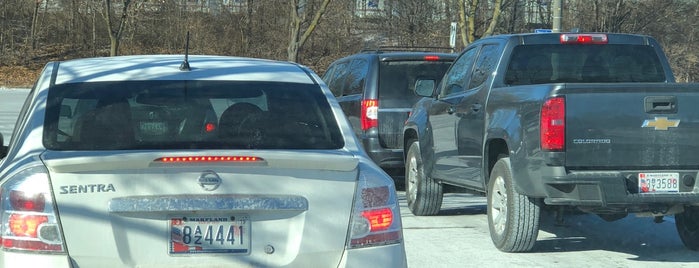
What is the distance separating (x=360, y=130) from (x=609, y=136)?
523 cm

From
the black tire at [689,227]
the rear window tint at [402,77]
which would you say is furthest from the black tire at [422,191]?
the black tire at [689,227]

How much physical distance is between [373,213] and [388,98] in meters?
7.66

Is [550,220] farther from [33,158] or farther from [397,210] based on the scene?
[33,158]

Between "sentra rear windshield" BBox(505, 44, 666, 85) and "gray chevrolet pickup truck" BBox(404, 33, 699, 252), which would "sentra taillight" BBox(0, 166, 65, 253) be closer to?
"gray chevrolet pickup truck" BBox(404, 33, 699, 252)

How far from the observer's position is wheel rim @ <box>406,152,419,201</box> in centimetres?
1029

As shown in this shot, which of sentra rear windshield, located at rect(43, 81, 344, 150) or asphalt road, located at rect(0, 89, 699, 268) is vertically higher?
sentra rear windshield, located at rect(43, 81, 344, 150)

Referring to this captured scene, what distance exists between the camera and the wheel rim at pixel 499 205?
7863 mm

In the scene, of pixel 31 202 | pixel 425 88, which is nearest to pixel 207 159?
pixel 31 202

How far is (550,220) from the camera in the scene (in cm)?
1002

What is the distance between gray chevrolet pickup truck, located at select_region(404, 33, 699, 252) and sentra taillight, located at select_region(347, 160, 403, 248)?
294 cm

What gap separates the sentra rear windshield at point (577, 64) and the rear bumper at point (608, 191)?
5.58 feet

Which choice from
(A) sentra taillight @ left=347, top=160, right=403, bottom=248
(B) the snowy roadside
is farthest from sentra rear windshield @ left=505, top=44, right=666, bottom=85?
(B) the snowy roadside

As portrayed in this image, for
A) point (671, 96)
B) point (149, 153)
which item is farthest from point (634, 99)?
point (149, 153)

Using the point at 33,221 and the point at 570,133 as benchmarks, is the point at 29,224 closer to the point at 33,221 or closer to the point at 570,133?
the point at 33,221
